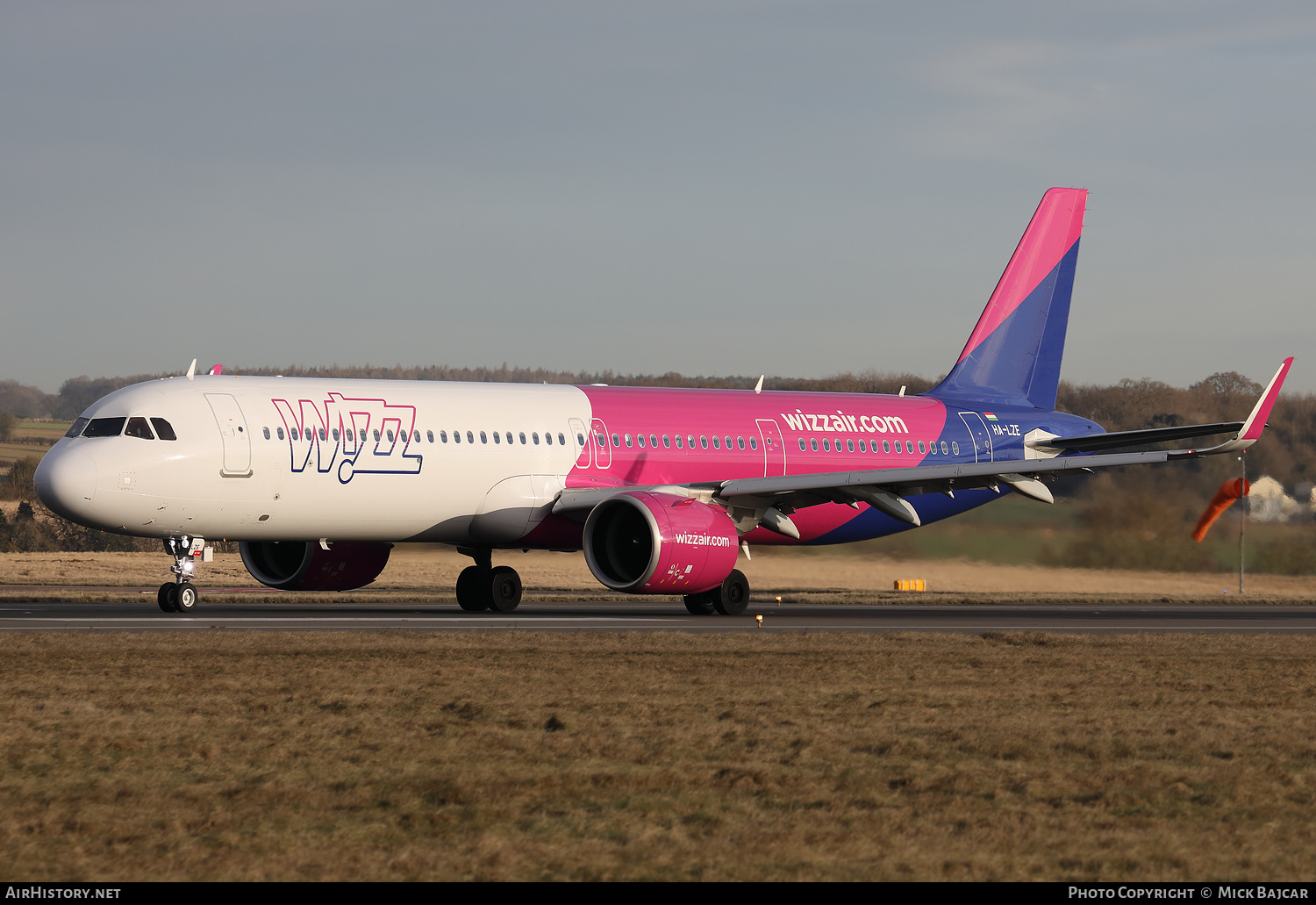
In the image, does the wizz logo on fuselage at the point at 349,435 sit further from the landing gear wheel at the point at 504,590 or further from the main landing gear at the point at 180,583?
the landing gear wheel at the point at 504,590

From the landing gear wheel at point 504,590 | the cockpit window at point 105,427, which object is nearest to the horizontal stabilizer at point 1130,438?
the landing gear wheel at point 504,590

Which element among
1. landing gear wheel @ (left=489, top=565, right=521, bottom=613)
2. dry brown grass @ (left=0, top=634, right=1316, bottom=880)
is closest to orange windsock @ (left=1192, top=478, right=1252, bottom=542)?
landing gear wheel @ (left=489, top=565, right=521, bottom=613)

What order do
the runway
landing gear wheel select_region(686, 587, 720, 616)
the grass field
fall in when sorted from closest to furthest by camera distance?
the runway, landing gear wheel select_region(686, 587, 720, 616), the grass field

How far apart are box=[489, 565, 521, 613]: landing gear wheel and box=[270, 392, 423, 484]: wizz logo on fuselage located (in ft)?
11.1

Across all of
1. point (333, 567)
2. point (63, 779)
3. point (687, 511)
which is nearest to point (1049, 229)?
point (687, 511)

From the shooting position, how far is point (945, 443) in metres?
33.2

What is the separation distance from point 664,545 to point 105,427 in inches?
367

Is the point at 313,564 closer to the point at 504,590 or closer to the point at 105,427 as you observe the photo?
the point at 504,590

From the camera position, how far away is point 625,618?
26.5 m

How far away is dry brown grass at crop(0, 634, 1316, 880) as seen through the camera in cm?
802

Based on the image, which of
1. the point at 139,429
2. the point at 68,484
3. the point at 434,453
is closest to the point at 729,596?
the point at 434,453

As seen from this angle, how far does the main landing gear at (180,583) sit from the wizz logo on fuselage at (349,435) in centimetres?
230

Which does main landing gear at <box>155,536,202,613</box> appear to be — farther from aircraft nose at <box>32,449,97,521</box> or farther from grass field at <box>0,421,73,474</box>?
grass field at <box>0,421,73,474</box>
